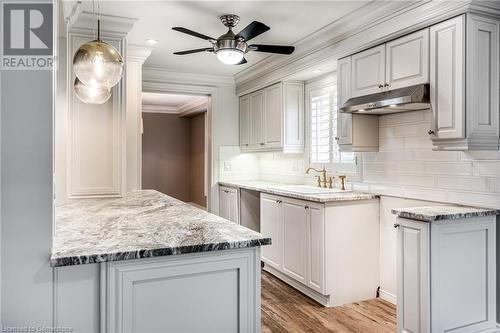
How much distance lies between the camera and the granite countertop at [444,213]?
230 cm

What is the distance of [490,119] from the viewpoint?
2428 mm

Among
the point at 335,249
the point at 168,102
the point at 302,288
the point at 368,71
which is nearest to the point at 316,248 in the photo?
the point at 335,249

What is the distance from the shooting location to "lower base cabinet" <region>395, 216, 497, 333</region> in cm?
233

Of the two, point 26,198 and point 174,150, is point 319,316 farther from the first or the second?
point 174,150

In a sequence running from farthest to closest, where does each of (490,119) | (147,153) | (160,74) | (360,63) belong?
(147,153)
(160,74)
(360,63)
(490,119)

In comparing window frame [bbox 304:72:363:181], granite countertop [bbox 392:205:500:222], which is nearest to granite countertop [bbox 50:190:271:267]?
granite countertop [bbox 392:205:500:222]

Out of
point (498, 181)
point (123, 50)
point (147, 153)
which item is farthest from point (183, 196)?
point (498, 181)

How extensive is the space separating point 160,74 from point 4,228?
4285 mm

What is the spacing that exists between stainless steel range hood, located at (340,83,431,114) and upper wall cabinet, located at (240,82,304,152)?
138 cm

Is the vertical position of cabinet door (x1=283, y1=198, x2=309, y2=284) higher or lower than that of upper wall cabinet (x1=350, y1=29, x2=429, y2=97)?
lower

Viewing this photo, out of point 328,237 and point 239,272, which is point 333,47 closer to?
point 328,237

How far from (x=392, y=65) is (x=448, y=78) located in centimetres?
51
